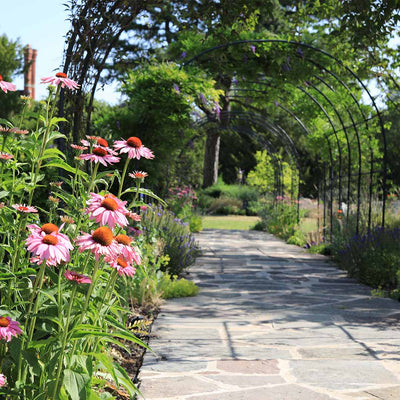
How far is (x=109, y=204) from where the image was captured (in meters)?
1.90

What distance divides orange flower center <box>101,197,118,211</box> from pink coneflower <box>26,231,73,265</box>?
183 mm

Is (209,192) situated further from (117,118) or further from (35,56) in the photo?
(117,118)

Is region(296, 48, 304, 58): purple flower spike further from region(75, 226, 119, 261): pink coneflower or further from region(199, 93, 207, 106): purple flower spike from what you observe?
region(75, 226, 119, 261): pink coneflower

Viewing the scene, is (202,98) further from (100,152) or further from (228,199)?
(228,199)

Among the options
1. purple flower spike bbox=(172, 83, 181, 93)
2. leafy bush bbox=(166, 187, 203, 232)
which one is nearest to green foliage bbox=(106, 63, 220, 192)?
purple flower spike bbox=(172, 83, 181, 93)

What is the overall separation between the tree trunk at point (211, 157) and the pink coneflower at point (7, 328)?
70.1 ft

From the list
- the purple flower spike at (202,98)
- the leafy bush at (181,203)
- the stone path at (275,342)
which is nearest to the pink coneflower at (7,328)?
the stone path at (275,342)

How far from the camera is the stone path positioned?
133 inches

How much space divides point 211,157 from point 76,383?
73.0ft

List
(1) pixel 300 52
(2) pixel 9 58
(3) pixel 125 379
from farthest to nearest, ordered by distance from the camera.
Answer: (2) pixel 9 58 → (1) pixel 300 52 → (3) pixel 125 379

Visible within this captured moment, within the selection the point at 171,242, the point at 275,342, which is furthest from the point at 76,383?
the point at 171,242

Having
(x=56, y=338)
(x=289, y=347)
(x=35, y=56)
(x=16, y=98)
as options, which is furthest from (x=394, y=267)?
(x=35, y=56)

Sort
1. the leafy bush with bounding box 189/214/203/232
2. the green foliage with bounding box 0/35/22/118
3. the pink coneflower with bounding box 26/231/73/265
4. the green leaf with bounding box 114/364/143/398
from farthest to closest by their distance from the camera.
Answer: the green foliage with bounding box 0/35/22/118 → the leafy bush with bounding box 189/214/203/232 → the green leaf with bounding box 114/364/143/398 → the pink coneflower with bounding box 26/231/73/265

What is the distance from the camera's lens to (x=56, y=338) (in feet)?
6.67
